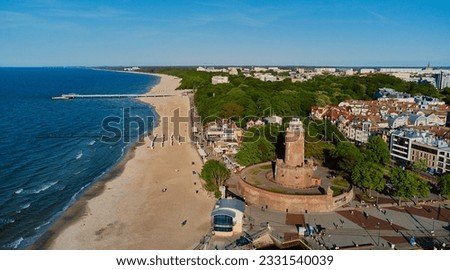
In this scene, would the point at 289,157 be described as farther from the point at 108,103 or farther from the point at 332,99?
the point at 108,103

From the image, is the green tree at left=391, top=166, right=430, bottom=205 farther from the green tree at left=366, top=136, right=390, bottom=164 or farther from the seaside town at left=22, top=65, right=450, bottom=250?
the green tree at left=366, top=136, right=390, bottom=164

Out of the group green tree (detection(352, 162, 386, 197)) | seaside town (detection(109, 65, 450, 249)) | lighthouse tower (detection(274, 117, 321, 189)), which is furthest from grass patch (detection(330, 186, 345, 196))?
green tree (detection(352, 162, 386, 197))

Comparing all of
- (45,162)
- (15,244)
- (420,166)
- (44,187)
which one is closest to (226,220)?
(15,244)

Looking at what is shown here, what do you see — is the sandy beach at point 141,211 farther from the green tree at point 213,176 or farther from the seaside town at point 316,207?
the seaside town at point 316,207

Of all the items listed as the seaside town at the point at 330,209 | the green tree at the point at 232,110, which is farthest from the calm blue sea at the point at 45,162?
the green tree at the point at 232,110
